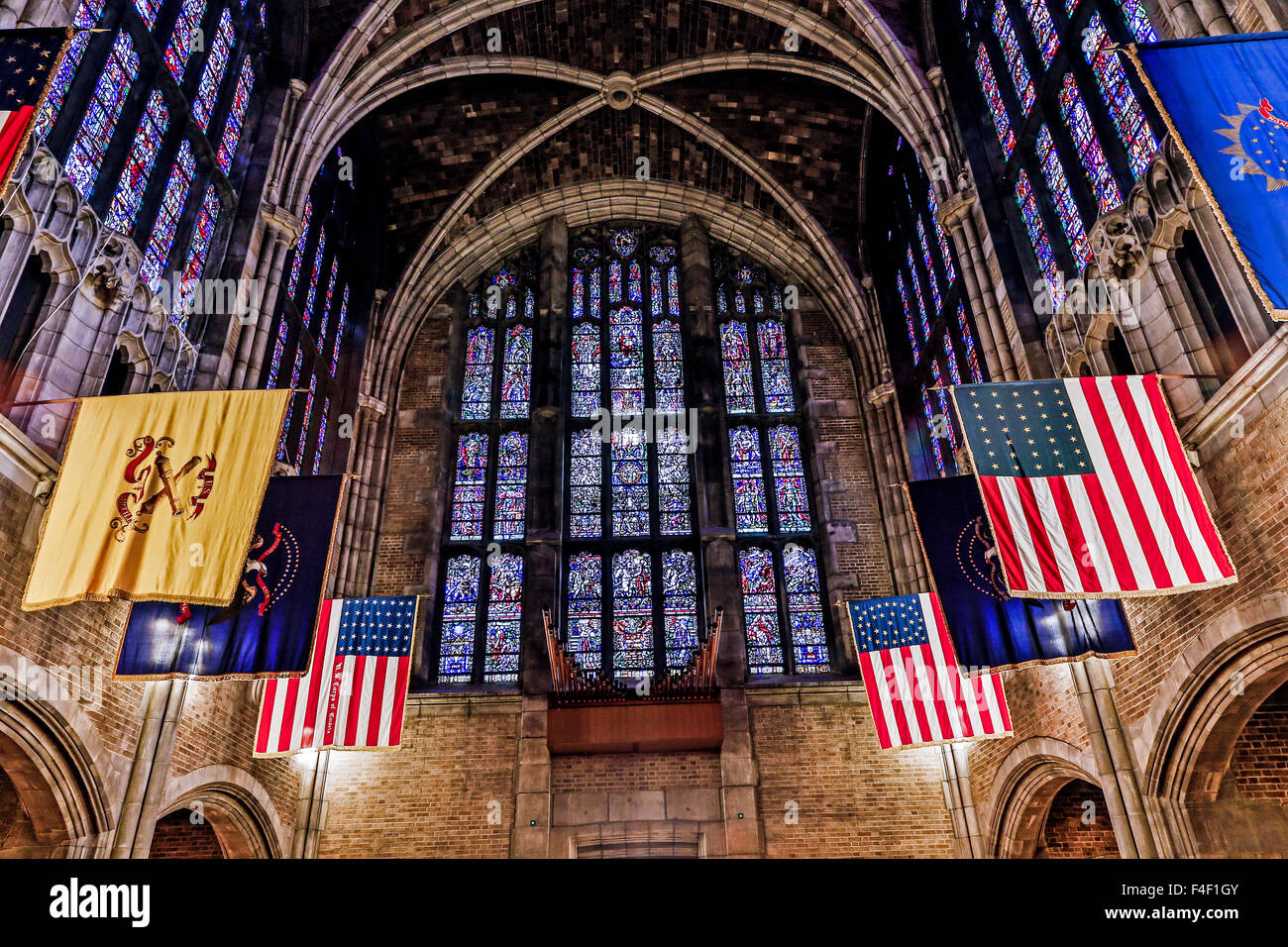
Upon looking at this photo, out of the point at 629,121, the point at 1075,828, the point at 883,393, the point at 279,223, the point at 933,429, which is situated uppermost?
the point at 629,121

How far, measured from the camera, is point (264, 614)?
928 centimetres

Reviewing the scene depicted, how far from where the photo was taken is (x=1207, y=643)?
24.7 feet

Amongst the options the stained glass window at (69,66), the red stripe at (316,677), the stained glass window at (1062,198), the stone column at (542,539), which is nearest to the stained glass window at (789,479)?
the stone column at (542,539)

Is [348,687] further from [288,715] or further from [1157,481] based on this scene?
[1157,481]

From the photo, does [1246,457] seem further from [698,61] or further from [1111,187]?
[698,61]

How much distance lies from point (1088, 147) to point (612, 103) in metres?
10.7

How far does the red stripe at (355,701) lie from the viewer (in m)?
11.2

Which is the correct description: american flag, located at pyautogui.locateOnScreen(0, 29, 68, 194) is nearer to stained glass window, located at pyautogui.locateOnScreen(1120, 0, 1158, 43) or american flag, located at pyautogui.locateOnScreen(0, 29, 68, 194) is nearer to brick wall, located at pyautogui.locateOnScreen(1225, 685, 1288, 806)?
stained glass window, located at pyautogui.locateOnScreen(1120, 0, 1158, 43)

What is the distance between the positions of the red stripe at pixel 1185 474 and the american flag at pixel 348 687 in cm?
929

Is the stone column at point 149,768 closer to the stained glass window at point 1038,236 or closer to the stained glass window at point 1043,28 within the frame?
the stained glass window at point 1038,236

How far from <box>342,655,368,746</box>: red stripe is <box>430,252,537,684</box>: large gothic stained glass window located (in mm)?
3439

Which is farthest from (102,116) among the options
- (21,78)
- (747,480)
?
(747,480)

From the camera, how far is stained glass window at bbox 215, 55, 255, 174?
491 inches

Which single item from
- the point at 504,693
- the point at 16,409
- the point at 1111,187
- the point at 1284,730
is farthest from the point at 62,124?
the point at 1284,730
